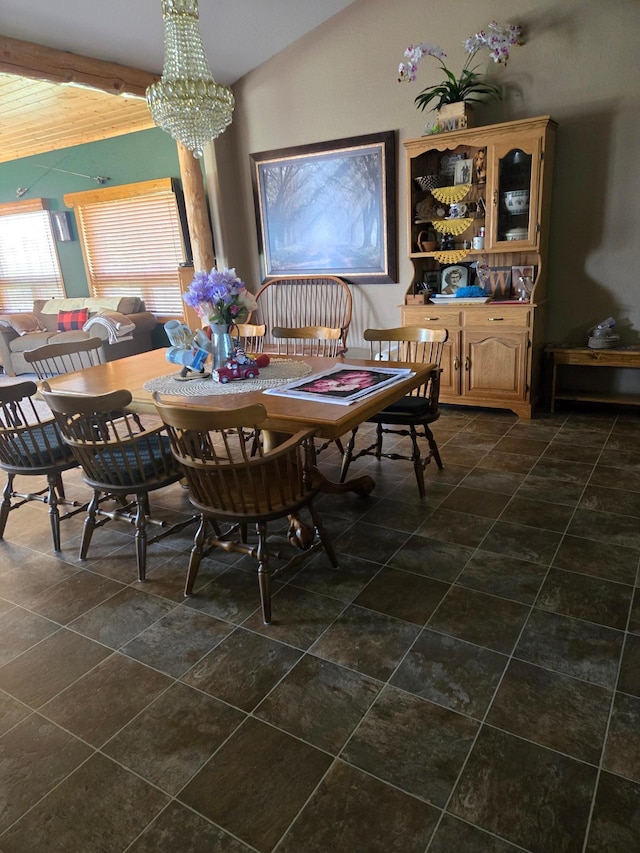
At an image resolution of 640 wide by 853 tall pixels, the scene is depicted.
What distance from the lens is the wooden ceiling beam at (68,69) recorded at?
3.74 metres

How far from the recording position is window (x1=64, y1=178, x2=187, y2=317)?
6.44 metres

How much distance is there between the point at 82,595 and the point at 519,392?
10.2ft

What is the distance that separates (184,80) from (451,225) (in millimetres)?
2170

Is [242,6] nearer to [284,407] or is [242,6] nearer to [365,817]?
[284,407]

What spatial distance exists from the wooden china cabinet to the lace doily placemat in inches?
70.6

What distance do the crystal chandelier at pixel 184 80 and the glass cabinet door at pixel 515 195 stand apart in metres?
1.95

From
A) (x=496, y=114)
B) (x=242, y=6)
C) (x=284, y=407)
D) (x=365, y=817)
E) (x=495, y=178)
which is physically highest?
(x=242, y=6)

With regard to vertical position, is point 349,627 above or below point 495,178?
below

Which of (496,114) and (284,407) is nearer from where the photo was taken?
(284,407)

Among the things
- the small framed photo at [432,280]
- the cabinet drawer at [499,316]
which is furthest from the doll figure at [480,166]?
the cabinet drawer at [499,316]

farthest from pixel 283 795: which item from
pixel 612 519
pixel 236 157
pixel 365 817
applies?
pixel 236 157

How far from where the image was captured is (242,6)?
3.98m

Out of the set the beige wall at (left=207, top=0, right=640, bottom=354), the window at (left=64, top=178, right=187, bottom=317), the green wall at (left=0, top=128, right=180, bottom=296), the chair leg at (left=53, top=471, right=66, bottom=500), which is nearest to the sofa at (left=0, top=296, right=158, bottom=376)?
the window at (left=64, top=178, right=187, bottom=317)

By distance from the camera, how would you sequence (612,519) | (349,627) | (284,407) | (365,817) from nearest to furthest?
(365,817) < (349,627) < (284,407) < (612,519)
